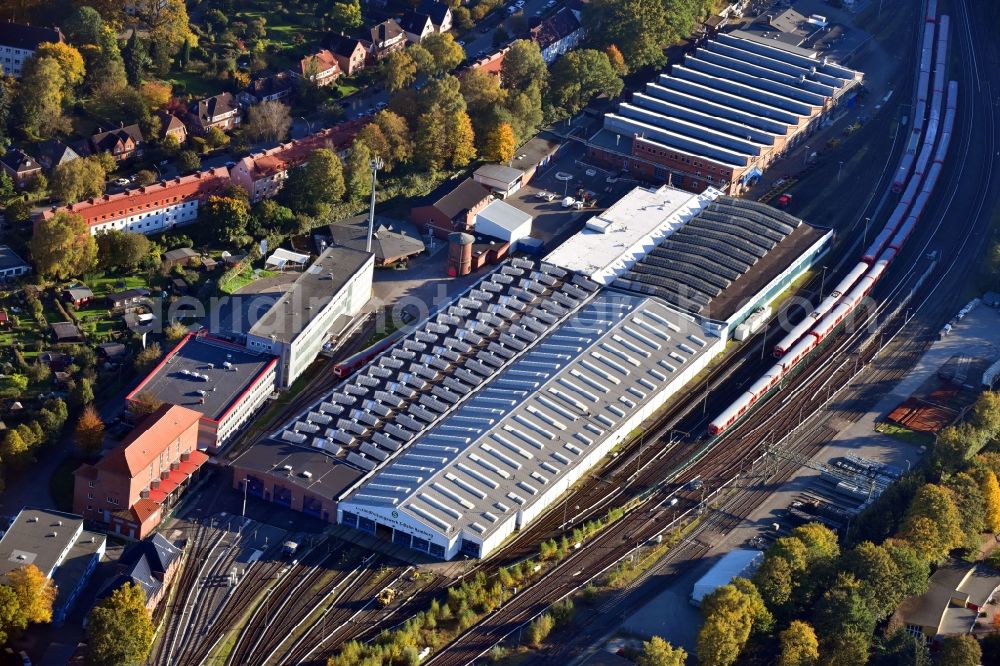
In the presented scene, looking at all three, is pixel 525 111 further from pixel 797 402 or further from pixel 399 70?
pixel 797 402

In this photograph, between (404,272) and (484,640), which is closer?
(484,640)

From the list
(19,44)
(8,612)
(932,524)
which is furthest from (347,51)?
(8,612)

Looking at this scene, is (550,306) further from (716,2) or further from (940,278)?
(716,2)

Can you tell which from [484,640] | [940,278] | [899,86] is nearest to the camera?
[484,640]

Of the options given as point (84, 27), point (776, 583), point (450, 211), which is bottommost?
point (776, 583)

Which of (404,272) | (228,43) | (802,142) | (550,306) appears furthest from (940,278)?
(228,43)

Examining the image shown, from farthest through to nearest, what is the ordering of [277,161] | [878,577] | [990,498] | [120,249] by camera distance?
[277,161], [120,249], [990,498], [878,577]
